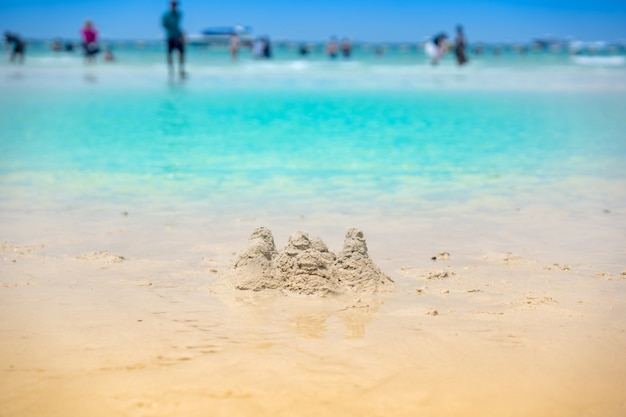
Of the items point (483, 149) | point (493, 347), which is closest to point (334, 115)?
point (483, 149)

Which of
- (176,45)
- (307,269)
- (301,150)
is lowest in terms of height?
(307,269)

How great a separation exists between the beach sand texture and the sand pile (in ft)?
0.27

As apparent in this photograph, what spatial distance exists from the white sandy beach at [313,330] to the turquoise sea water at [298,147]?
1522 mm

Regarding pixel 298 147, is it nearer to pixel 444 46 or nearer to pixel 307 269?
pixel 307 269

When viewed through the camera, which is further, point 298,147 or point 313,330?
point 298,147

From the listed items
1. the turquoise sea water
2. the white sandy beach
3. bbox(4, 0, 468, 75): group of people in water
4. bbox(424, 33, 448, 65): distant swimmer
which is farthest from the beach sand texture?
bbox(424, 33, 448, 65): distant swimmer

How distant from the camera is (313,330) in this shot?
3.92 m

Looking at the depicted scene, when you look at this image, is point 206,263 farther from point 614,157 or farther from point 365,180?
point 614,157

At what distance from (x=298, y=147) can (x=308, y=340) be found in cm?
708

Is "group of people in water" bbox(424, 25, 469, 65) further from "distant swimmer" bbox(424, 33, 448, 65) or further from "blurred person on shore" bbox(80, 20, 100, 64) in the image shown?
"blurred person on shore" bbox(80, 20, 100, 64)

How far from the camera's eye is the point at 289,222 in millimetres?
6285

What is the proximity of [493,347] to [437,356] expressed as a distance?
0.32 m

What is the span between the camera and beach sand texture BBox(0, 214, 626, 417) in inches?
125

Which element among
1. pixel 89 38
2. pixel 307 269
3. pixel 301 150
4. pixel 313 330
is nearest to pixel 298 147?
pixel 301 150
